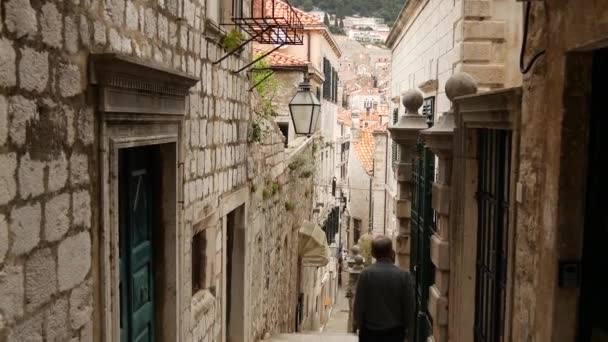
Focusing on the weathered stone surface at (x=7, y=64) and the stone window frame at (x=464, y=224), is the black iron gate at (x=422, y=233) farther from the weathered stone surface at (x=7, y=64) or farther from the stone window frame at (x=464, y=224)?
the weathered stone surface at (x=7, y=64)

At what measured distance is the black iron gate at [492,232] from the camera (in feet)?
14.6

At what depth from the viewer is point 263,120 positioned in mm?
9672

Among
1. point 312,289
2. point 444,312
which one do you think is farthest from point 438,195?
point 312,289

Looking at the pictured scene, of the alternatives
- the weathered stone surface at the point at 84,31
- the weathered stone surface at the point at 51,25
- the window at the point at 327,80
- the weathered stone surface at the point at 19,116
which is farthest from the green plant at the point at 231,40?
the window at the point at 327,80

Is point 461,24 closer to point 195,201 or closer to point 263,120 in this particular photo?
point 263,120

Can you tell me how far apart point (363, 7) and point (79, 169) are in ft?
463

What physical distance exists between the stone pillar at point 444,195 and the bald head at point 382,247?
0.45 m

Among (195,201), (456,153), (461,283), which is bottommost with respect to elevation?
(461,283)

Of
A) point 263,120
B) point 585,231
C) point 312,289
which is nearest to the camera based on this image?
point 585,231

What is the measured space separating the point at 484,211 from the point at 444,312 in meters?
1.21

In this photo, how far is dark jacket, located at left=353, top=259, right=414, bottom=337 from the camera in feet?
18.5

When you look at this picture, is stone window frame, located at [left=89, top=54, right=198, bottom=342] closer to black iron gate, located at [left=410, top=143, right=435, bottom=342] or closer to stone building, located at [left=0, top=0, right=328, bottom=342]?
stone building, located at [left=0, top=0, right=328, bottom=342]

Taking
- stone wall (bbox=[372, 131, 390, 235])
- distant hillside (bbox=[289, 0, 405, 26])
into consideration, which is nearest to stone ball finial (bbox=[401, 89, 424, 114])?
stone wall (bbox=[372, 131, 390, 235])

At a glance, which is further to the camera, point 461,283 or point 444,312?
point 444,312
